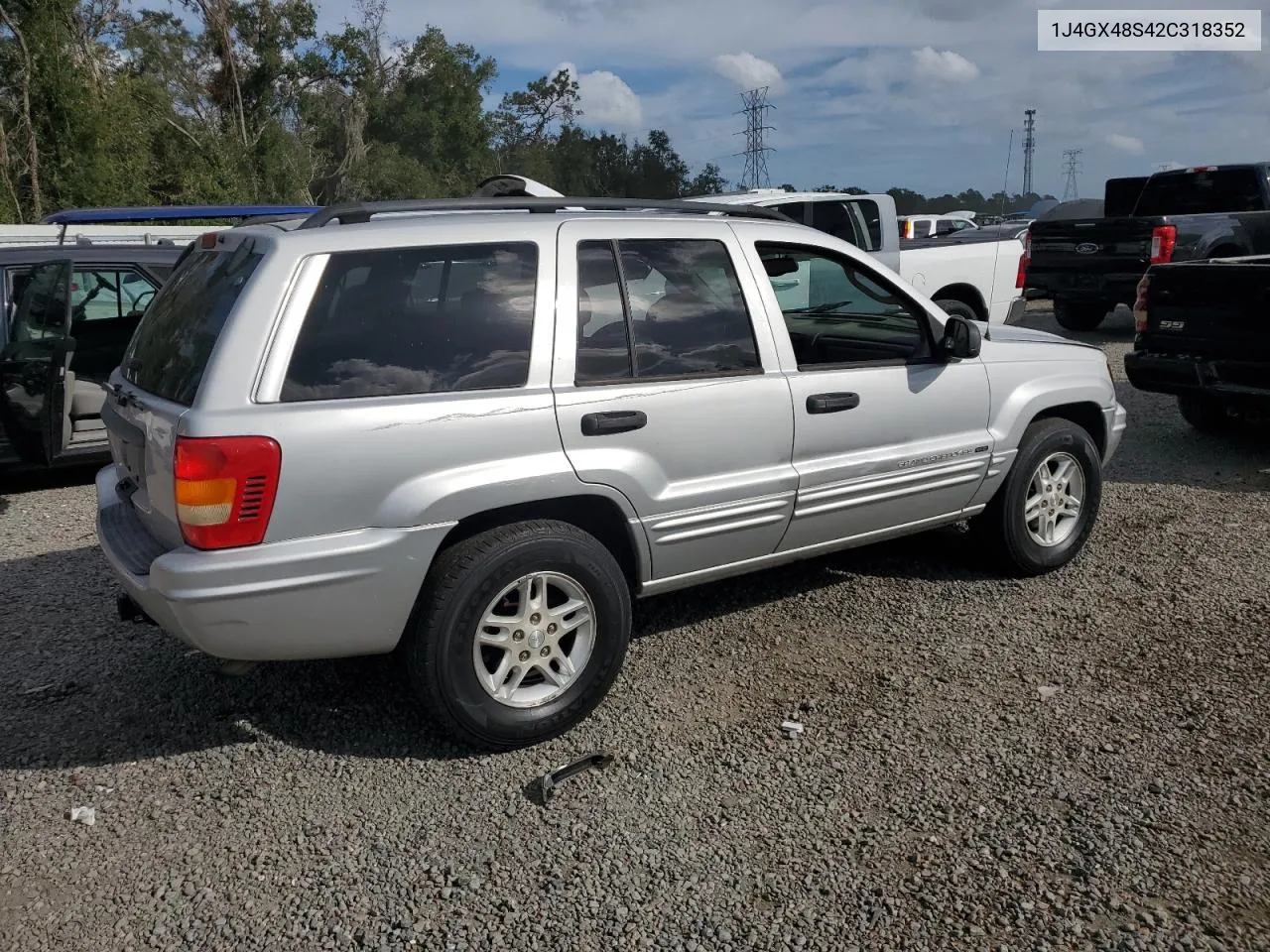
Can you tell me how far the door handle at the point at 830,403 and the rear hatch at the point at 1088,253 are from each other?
381 inches

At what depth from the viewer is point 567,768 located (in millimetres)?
3463

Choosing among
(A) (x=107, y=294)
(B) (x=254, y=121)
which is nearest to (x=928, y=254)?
(A) (x=107, y=294)

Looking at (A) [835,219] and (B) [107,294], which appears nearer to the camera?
(B) [107,294]

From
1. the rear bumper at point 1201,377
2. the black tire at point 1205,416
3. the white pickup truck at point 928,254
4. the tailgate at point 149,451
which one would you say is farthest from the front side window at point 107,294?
the black tire at point 1205,416

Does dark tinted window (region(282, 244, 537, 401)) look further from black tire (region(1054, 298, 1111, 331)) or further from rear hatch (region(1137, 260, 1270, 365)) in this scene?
black tire (region(1054, 298, 1111, 331))

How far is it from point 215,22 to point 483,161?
17.9 metres

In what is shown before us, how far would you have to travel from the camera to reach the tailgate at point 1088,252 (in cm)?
1236

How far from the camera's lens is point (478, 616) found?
338 cm

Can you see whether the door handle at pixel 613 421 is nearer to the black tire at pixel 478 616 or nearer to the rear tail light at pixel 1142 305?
the black tire at pixel 478 616

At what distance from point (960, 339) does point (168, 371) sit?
3.08 metres

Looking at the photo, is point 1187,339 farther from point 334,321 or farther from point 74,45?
point 74,45

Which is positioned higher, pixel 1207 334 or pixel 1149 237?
pixel 1149 237

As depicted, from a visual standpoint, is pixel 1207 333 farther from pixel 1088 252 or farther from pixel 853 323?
pixel 1088 252

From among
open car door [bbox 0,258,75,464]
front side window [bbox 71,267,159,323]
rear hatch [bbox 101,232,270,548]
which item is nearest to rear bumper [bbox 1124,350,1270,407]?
rear hatch [bbox 101,232,270,548]
